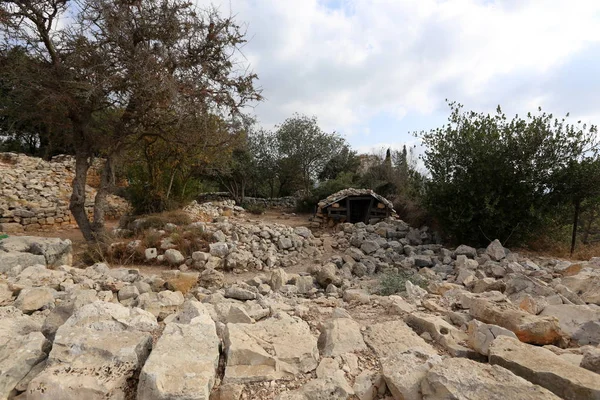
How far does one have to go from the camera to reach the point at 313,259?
983cm

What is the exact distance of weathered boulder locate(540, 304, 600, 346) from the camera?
114 inches

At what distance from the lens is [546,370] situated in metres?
1.91

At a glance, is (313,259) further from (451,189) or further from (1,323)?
(1,323)

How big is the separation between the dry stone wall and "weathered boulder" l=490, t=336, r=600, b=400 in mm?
13957

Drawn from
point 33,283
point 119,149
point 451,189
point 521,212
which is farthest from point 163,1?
point 521,212

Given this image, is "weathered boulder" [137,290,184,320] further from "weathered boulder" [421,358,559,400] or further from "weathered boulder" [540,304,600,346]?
"weathered boulder" [540,304,600,346]

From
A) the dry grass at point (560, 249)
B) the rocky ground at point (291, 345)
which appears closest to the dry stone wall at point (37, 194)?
the rocky ground at point (291, 345)

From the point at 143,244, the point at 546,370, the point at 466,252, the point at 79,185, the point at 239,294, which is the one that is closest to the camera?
the point at 546,370

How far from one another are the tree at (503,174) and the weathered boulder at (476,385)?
332 inches

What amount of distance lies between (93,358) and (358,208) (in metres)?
13.6

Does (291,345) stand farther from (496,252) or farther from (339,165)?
(339,165)

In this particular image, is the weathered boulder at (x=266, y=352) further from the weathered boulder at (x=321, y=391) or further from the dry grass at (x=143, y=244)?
the dry grass at (x=143, y=244)

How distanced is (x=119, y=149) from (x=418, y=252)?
29.1 feet

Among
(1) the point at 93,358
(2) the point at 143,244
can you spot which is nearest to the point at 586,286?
(1) the point at 93,358
